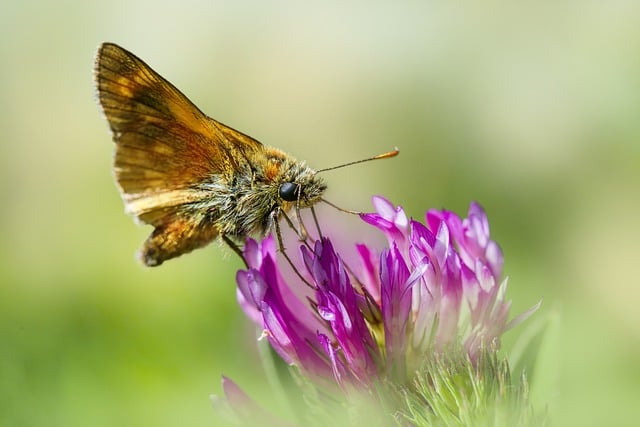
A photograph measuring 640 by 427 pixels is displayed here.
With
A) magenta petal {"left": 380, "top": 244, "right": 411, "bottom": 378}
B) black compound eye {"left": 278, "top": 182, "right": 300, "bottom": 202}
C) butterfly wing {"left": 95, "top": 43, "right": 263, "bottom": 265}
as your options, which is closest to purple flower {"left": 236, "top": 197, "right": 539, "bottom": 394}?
magenta petal {"left": 380, "top": 244, "right": 411, "bottom": 378}

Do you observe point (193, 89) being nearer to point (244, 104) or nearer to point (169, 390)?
point (244, 104)

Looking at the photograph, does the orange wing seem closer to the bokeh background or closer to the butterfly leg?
the butterfly leg

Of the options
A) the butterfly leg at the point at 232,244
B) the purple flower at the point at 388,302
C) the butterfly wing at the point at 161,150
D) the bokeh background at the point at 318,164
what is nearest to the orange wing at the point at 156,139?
the butterfly wing at the point at 161,150

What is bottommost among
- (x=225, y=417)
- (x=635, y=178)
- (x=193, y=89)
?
(x=635, y=178)

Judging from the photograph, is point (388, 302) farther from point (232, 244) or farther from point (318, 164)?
point (318, 164)

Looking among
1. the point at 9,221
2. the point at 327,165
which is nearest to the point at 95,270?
the point at 9,221

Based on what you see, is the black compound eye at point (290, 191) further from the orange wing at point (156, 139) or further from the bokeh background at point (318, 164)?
the bokeh background at point (318, 164)
